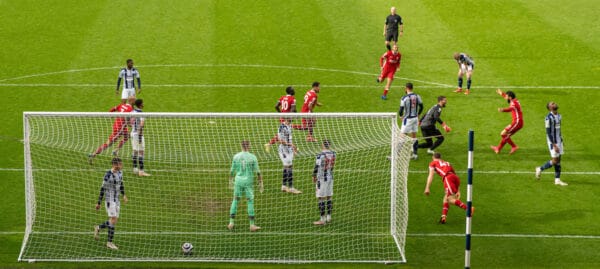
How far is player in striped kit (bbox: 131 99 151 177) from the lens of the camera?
2166 centimetres

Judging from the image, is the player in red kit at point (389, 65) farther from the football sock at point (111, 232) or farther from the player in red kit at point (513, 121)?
the football sock at point (111, 232)

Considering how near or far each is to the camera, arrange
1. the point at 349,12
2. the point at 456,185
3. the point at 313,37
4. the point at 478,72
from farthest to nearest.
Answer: the point at 349,12 → the point at 313,37 → the point at 478,72 → the point at 456,185

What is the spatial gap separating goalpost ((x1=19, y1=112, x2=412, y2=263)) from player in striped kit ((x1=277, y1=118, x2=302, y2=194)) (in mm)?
205

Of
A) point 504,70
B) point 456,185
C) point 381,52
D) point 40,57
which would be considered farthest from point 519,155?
point 40,57

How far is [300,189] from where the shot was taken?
21516mm

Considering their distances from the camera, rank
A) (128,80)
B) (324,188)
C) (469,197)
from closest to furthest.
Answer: (469,197) < (324,188) < (128,80)

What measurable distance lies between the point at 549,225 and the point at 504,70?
11.2 metres

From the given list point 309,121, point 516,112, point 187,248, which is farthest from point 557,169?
point 187,248

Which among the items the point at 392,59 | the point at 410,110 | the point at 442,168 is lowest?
the point at 442,168

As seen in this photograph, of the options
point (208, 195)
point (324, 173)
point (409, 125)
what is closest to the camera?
point (324, 173)

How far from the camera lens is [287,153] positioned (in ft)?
69.4

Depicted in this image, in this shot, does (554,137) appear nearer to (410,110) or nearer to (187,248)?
(410,110)

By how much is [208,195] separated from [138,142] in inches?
85.4

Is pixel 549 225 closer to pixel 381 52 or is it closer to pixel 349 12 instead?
pixel 381 52
